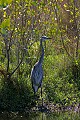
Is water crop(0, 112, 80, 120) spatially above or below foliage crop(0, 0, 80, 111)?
below

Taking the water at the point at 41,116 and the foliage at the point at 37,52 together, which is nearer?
the water at the point at 41,116

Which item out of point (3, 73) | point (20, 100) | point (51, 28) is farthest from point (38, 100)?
point (51, 28)

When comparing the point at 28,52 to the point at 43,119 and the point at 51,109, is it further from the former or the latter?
the point at 43,119

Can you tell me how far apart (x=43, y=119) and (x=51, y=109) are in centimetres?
90

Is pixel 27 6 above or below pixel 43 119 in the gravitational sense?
above

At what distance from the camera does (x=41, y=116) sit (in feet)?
26.1

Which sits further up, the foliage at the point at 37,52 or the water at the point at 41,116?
the foliage at the point at 37,52

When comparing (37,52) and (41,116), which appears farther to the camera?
(37,52)

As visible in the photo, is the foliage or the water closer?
the water

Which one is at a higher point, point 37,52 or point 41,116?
point 37,52

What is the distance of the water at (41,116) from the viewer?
25.5 ft

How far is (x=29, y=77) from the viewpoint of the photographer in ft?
31.1

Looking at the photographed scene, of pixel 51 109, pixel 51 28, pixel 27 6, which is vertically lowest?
pixel 51 109

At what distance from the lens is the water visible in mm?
7761
